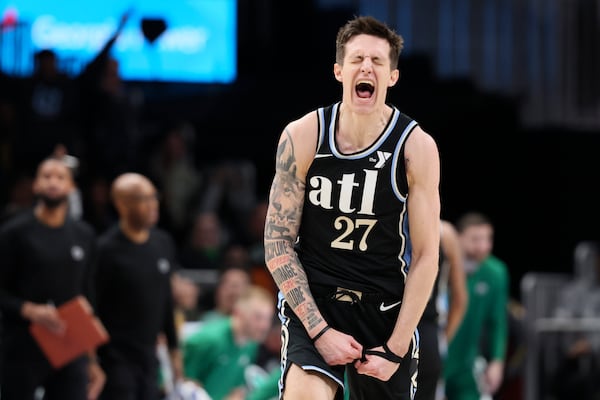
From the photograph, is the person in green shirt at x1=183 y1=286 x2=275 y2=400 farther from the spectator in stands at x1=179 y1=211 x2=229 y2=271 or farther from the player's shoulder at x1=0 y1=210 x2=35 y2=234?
the spectator in stands at x1=179 y1=211 x2=229 y2=271

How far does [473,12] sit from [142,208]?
9001mm

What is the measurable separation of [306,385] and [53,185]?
11.2ft

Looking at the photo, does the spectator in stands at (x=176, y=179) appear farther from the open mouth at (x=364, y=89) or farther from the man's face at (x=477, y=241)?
the open mouth at (x=364, y=89)

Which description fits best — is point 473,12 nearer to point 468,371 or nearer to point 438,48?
point 438,48

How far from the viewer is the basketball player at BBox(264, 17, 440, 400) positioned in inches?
194

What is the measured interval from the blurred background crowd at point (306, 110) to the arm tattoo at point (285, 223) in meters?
5.06

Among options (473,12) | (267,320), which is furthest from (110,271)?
(473,12)

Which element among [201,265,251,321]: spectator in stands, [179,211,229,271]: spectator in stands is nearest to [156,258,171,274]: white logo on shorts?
[201,265,251,321]: spectator in stands

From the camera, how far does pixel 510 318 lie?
444 inches

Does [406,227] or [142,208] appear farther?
[142,208]

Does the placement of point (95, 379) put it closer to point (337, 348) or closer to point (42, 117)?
point (337, 348)

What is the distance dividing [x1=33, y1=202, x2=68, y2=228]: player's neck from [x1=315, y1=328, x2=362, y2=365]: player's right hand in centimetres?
344

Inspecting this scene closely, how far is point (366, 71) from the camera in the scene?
4.90 m

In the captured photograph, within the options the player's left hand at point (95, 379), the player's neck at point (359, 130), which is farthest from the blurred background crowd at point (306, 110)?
the player's neck at point (359, 130)
